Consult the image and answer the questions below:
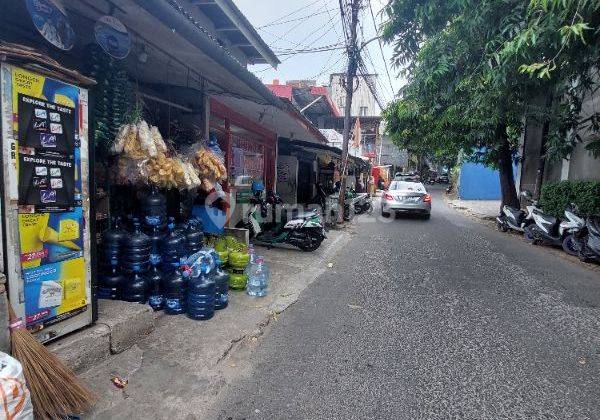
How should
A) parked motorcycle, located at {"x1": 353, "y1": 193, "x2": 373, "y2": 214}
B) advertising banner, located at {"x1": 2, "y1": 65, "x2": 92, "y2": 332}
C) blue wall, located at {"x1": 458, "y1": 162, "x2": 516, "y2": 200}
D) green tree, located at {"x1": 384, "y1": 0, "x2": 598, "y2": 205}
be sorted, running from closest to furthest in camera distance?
advertising banner, located at {"x1": 2, "y1": 65, "x2": 92, "y2": 332} → green tree, located at {"x1": 384, "y1": 0, "x2": 598, "y2": 205} → parked motorcycle, located at {"x1": 353, "y1": 193, "x2": 373, "y2": 214} → blue wall, located at {"x1": 458, "y1": 162, "x2": 516, "y2": 200}

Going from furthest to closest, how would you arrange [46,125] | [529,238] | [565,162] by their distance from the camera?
[565,162]
[529,238]
[46,125]

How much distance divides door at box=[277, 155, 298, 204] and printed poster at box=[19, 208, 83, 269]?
9.76 m

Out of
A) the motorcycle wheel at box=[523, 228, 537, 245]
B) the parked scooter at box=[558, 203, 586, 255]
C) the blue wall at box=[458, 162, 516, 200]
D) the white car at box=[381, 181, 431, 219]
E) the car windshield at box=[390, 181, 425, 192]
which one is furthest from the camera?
the blue wall at box=[458, 162, 516, 200]

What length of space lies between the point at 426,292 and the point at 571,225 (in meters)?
4.66

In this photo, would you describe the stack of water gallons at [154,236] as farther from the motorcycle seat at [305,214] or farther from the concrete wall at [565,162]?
the concrete wall at [565,162]

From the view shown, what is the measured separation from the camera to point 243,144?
845 cm

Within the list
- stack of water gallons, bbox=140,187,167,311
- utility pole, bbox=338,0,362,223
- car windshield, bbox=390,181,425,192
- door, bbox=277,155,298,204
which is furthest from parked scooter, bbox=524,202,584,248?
stack of water gallons, bbox=140,187,167,311

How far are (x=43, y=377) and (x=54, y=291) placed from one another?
61 centimetres

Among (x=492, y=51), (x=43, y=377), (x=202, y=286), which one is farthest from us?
(x=492, y=51)

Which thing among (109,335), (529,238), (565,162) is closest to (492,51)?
(109,335)

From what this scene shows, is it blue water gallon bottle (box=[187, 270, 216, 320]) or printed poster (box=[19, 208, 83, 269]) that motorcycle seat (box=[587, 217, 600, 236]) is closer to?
blue water gallon bottle (box=[187, 270, 216, 320])

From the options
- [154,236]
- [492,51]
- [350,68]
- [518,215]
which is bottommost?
[518,215]

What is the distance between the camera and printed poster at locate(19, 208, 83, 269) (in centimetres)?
223

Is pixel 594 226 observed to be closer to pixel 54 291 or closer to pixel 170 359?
pixel 170 359
